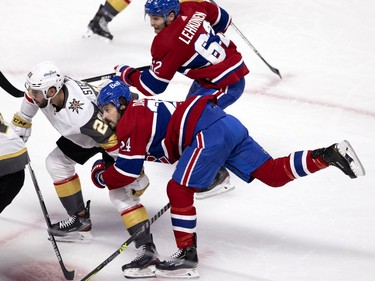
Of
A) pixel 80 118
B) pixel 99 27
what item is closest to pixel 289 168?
pixel 80 118

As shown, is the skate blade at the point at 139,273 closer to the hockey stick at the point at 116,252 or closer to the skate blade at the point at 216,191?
the hockey stick at the point at 116,252

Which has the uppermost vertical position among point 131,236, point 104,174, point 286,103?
point 104,174

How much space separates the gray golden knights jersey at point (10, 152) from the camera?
3490mm

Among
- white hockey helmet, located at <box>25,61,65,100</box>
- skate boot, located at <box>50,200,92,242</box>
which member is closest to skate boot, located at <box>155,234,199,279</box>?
skate boot, located at <box>50,200,92,242</box>

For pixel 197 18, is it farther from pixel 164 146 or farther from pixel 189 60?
pixel 164 146

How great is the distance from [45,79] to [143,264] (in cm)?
87

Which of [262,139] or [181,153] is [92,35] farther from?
[181,153]

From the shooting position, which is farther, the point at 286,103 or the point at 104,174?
the point at 286,103

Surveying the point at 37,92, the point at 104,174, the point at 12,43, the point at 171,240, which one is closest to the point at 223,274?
the point at 171,240

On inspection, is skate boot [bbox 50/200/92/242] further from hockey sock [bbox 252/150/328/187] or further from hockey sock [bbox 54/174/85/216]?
hockey sock [bbox 252/150/328/187]

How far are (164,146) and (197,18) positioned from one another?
0.81 m

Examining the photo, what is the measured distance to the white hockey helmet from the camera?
3.59 m

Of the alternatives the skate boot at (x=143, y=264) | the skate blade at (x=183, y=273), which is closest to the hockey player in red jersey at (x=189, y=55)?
the skate boot at (x=143, y=264)

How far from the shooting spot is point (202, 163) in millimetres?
3615
